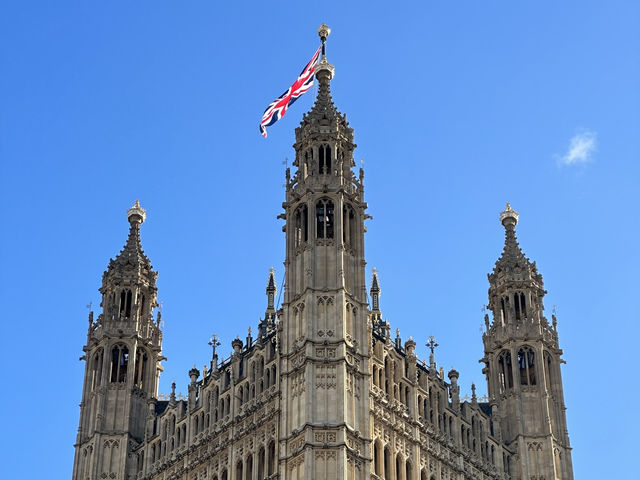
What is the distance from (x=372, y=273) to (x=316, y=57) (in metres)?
15.9

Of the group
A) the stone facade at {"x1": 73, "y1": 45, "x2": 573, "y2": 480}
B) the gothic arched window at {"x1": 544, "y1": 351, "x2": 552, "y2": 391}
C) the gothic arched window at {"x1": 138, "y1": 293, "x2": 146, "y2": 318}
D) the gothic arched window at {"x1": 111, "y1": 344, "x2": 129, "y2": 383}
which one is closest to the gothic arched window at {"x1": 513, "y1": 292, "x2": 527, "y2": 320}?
the stone facade at {"x1": 73, "y1": 45, "x2": 573, "y2": 480}

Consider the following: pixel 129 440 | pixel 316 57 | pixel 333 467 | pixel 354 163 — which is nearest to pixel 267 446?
pixel 333 467

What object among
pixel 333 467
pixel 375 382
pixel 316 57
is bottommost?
pixel 333 467

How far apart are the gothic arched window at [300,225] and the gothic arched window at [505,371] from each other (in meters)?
13.6

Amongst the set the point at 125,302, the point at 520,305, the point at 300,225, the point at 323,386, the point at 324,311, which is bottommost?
the point at 323,386

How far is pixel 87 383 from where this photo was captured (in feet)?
259

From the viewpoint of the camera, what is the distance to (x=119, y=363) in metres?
79.4

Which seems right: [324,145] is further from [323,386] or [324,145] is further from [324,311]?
[323,386]

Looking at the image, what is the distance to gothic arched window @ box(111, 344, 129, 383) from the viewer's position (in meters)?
79.0

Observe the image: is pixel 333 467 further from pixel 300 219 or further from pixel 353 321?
pixel 300 219

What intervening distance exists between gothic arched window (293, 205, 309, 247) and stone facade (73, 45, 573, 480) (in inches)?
→ 3.6

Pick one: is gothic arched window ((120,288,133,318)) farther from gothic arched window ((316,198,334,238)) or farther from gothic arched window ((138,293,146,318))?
gothic arched window ((316,198,334,238))

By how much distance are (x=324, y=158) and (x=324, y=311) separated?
9163 mm

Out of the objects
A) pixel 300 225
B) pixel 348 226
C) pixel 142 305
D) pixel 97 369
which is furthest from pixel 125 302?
pixel 348 226
